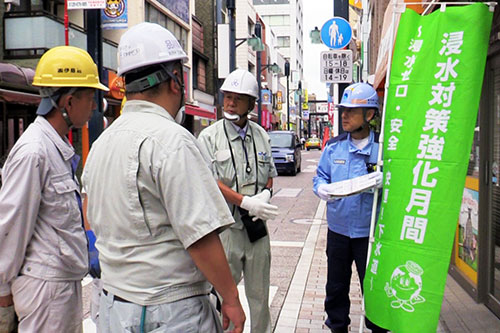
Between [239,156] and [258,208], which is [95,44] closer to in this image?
[239,156]

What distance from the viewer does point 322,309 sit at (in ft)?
16.6

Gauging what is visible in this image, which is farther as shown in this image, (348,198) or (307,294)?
(307,294)

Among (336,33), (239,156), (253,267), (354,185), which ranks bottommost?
(253,267)

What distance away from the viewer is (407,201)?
124 inches

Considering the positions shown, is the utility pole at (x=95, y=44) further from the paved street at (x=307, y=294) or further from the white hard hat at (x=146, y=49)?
the white hard hat at (x=146, y=49)

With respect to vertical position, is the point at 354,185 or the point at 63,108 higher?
the point at 63,108

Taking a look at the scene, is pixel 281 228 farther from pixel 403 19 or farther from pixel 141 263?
pixel 141 263

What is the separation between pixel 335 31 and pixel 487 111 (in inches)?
152

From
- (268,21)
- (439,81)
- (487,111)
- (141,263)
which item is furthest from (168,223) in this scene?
(268,21)

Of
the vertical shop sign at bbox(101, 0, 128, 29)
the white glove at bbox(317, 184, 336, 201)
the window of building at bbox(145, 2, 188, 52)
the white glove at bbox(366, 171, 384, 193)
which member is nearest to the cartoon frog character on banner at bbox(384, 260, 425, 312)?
the white glove at bbox(366, 171, 384, 193)

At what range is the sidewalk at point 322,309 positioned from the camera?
4.53 metres

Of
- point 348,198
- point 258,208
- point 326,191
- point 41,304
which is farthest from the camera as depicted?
point 348,198

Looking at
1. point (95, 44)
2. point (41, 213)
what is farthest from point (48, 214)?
point (95, 44)

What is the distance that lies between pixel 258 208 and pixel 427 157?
1.13m
